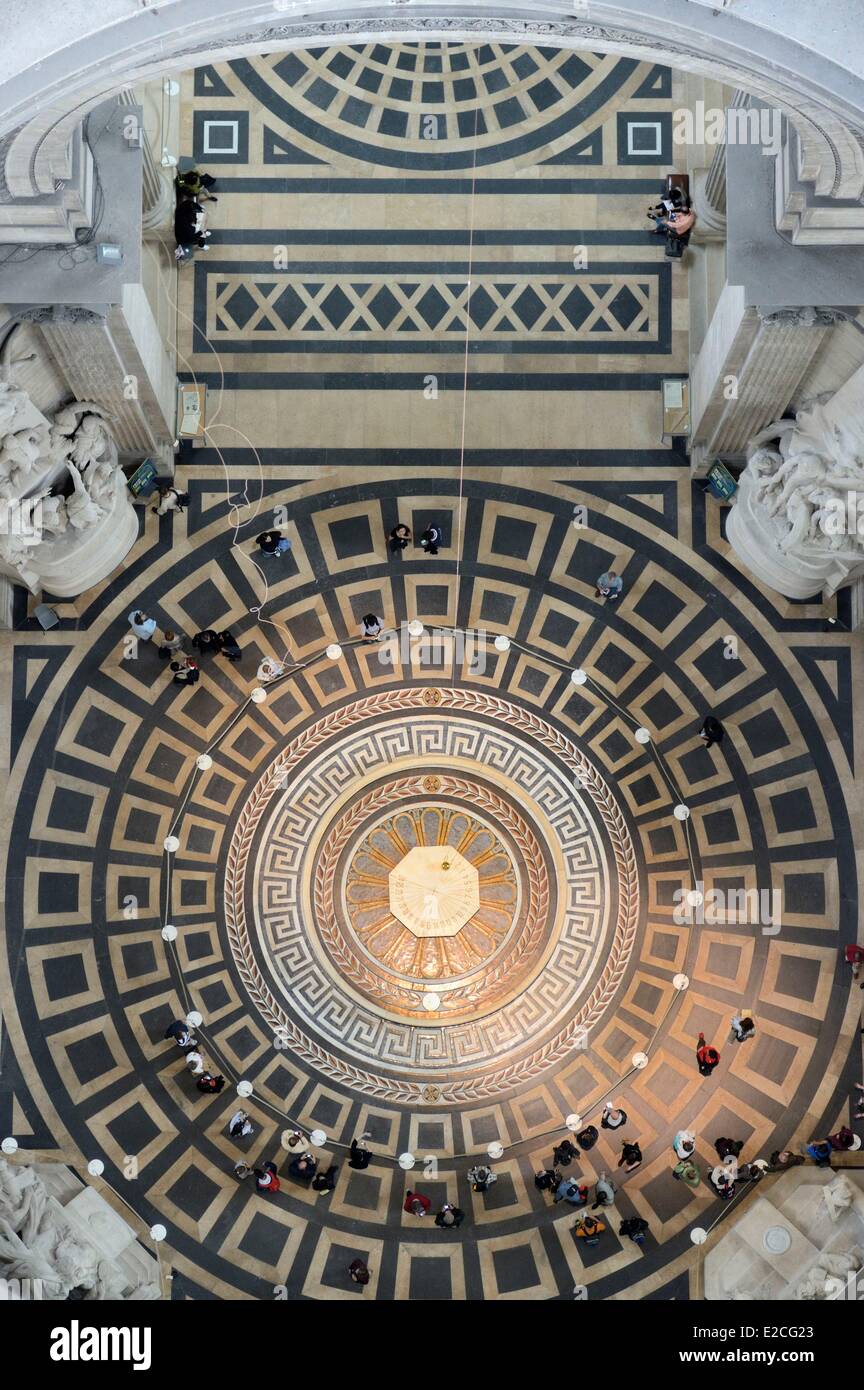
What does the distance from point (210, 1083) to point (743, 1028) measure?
6.90m

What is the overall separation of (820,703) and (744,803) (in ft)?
5.54

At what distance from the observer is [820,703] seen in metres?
22.2

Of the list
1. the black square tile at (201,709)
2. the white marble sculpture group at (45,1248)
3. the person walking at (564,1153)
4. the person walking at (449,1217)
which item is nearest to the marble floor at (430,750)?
the black square tile at (201,709)

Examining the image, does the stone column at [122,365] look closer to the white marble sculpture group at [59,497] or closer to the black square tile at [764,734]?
the white marble sculpture group at [59,497]

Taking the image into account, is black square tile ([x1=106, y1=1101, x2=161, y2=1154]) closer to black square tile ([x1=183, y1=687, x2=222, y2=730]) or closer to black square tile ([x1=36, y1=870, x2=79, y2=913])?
black square tile ([x1=36, y1=870, x2=79, y2=913])

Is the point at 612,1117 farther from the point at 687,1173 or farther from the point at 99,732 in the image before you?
the point at 99,732

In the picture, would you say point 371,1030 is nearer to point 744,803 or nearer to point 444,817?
point 444,817

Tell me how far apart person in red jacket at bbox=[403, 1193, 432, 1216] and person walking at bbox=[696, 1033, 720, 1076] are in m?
3.91

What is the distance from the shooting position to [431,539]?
72.3 ft

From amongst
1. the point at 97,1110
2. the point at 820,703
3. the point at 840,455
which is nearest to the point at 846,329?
the point at 840,455

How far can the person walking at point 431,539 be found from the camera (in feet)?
72.2

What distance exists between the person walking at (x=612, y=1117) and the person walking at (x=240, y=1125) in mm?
4561

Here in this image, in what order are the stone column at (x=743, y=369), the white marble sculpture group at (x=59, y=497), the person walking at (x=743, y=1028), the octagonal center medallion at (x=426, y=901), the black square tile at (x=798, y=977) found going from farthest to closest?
the octagonal center medallion at (x=426, y=901) → the black square tile at (x=798, y=977) → the person walking at (x=743, y=1028) → the stone column at (x=743, y=369) → the white marble sculpture group at (x=59, y=497)

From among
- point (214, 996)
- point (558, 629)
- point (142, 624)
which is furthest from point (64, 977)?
point (558, 629)
